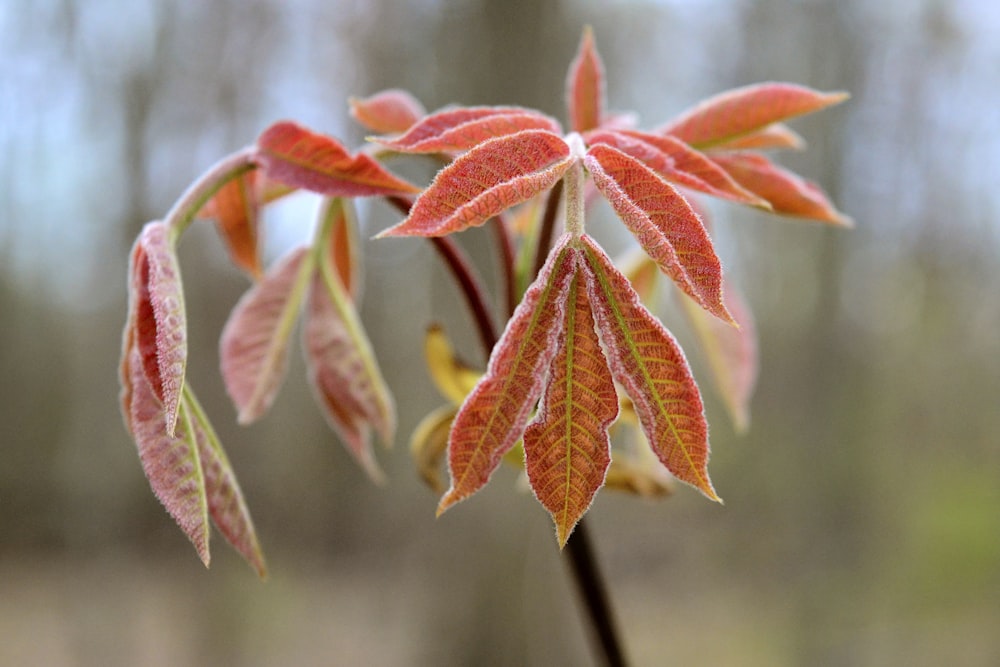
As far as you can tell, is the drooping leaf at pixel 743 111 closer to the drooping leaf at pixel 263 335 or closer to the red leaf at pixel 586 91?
the red leaf at pixel 586 91

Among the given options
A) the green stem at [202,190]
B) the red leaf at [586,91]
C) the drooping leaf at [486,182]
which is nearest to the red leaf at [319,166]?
the green stem at [202,190]

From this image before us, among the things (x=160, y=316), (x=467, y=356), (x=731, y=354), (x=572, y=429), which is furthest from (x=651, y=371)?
(x=467, y=356)

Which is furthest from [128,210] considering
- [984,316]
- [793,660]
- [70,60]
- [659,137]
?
[984,316]

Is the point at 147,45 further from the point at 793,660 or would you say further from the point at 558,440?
the point at 793,660

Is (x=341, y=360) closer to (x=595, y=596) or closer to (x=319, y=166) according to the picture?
(x=319, y=166)

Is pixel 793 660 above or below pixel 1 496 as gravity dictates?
below
